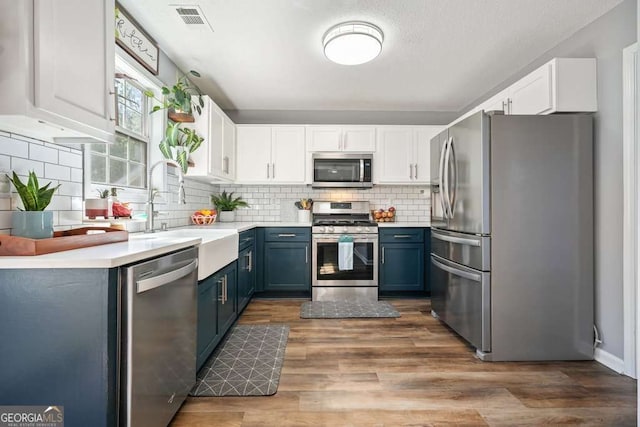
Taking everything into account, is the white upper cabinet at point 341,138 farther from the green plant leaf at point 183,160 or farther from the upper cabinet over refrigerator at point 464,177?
the green plant leaf at point 183,160

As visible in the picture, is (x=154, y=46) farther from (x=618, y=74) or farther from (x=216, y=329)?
(x=618, y=74)

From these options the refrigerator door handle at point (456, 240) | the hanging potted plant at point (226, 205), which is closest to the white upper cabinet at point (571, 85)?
the refrigerator door handle at point (456, 240)

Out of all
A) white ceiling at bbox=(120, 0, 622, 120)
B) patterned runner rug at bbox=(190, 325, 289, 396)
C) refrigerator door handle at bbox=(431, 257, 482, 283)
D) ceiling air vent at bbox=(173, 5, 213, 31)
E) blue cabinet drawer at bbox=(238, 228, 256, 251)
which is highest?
white ceiling at bbox=(120, 0, 622, 120)

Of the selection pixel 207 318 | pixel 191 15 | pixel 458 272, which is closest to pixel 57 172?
pixel 207 318

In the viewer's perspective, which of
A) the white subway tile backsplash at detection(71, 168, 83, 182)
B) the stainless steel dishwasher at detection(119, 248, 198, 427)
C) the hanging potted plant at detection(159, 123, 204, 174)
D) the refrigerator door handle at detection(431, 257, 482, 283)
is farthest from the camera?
the hanging potted plant at detection(159, 123, 204, 174)

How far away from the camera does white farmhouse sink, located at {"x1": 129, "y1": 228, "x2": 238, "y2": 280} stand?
2008 mm

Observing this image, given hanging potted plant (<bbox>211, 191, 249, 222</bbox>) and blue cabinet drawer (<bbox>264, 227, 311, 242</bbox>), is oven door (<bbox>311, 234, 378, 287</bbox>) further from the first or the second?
hanging potted plant (<bbox>211, 191, 249, 222</bbox>)

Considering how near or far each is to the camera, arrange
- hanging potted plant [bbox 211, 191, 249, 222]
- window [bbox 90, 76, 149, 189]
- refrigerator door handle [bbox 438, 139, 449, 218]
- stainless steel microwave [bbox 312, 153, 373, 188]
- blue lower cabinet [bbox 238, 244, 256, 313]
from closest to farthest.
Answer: window [bbox 90, 76, 149, 189]
refrigerator door handle [bbox 438, 139, 449, 218]
blue lower cabinet [bbox 238, 244, 256, 313]
stainless steel microwave [bbox 312, 153, 373, 188]
hanging potted plant [bbox 211, 191, 249, 222]

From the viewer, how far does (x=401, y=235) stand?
398cm

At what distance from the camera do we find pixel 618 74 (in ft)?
7.24

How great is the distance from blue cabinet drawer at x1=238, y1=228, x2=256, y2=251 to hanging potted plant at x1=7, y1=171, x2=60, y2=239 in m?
1.74

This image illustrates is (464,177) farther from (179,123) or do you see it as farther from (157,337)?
(179,123)

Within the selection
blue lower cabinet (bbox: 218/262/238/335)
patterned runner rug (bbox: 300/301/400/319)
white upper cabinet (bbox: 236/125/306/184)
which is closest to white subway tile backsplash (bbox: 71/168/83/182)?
blue lower cabinet (bbox: 218/262/238/335)

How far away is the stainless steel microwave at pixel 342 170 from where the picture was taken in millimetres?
4168
